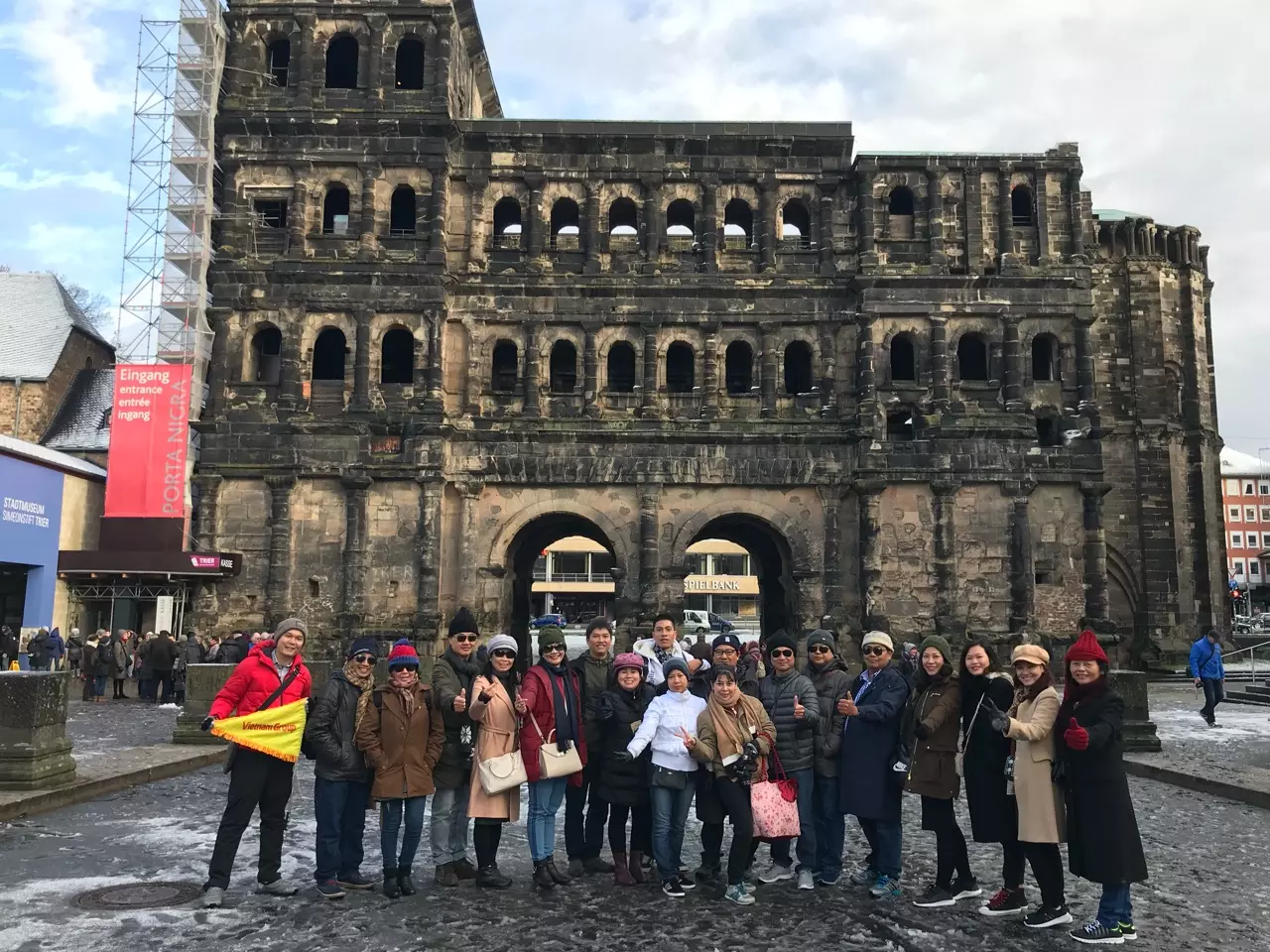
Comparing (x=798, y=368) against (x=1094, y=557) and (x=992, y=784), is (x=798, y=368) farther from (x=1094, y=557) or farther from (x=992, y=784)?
(x=992, y=784)

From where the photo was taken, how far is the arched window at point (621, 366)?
2844 centimetres

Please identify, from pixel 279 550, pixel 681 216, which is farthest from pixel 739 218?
pixel 279 550

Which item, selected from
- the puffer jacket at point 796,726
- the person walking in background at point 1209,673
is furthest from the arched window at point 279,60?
the person walking in background at point 1209,673

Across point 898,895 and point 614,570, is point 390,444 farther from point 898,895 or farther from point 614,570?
point 898,895

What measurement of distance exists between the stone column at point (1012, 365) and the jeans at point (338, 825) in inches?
931

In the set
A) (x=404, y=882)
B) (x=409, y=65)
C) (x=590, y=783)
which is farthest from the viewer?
(x=409, y=65)

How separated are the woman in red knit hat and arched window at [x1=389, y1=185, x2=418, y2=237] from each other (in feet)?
80.9

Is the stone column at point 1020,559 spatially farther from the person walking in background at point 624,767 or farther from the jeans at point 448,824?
the jeans at point 448,824

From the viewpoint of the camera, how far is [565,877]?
8023mm

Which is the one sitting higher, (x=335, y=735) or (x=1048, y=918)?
(x=335, y=735)

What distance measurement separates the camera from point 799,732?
26.1 ft

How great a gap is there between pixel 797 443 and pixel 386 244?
41.6 feet

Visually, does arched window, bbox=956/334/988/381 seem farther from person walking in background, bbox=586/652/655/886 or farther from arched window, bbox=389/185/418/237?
person walking in background, bbox=586/652/655/886

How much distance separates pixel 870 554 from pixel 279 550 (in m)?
15.7
